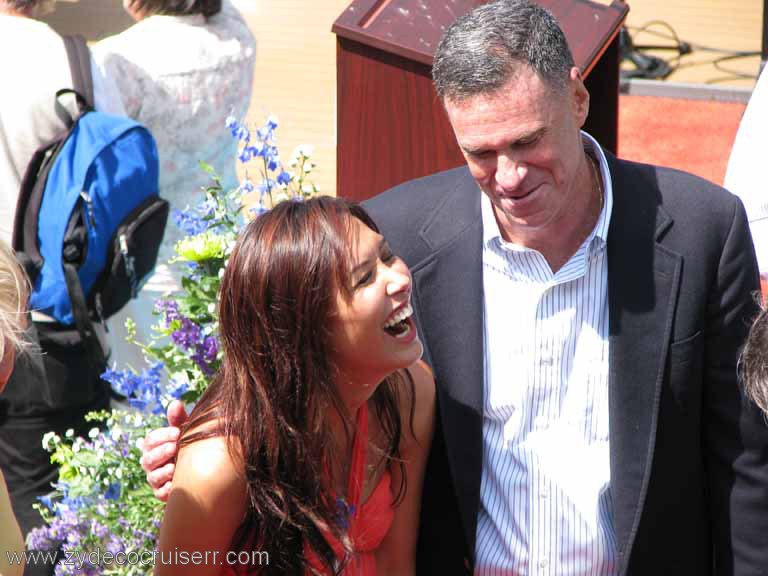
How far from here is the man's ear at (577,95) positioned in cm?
227

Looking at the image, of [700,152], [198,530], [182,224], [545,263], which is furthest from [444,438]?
[700,152]

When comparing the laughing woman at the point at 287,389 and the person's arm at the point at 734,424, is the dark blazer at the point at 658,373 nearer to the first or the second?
the person's arm at the point at 734,424

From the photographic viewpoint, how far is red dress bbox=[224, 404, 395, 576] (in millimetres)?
2244

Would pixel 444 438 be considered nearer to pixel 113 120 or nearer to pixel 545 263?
pixel 545 263

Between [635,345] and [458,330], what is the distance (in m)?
0.35

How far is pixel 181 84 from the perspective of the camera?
4242mm

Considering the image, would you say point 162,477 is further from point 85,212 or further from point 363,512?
point 85,212

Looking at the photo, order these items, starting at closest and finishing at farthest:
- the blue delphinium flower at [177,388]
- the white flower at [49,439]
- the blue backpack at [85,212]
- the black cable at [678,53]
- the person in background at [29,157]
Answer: the blue delphinium flower at [177,388] → the white flower at [49,439] → the blue backpack at [85,212] → the person in background at [29,157] → the black cable at [678,53]

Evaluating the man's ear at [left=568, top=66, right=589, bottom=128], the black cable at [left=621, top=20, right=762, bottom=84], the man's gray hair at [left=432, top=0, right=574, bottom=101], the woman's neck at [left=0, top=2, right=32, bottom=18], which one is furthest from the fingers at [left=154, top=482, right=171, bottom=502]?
the black cable at [left=621, top=20, right=762, bottom=84]

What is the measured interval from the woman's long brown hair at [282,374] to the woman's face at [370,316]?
0.02m

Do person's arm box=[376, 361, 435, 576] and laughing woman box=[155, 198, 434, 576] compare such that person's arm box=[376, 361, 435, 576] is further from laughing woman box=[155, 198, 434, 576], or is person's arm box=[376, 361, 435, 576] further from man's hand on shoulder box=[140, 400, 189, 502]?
man's hand on shoulder box=[140, 400, 189, 502]

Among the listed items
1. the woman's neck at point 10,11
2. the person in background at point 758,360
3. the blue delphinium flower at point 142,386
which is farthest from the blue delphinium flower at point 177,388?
the woman's neck at point 10,11

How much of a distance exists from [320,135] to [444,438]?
17.6 ft

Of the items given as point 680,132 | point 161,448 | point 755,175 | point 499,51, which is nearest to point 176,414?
point 161,448
